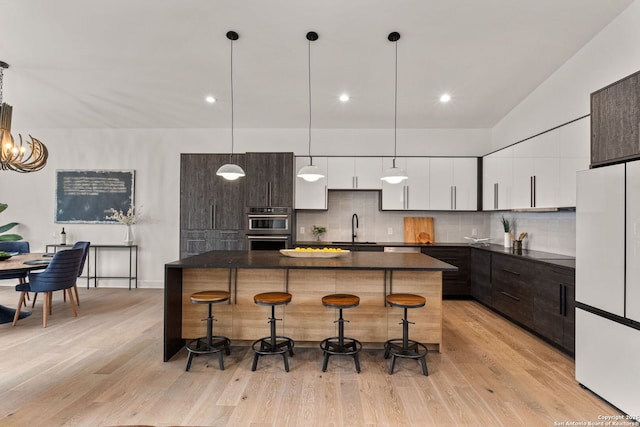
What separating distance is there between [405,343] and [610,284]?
5.12ft

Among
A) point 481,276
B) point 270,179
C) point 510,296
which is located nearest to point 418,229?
point 481,276

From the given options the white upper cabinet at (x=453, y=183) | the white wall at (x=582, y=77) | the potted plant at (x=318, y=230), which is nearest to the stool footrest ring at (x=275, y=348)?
the potted plant at (x=318, y=230)

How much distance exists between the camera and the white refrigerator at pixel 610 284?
2174mm

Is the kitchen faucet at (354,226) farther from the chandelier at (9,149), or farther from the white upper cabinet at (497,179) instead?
the chandelier at (9,149)

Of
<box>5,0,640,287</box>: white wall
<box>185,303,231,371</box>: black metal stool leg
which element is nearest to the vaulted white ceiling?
<box>5,0,640,287</box>: white wall

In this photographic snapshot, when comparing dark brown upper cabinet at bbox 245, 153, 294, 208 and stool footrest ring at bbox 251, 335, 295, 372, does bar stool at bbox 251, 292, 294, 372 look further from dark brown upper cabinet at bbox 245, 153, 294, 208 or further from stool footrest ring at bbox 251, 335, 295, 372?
dark brown upper cabinet at bbox 245, 153, 294, 208

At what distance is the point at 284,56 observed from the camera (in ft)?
13.0

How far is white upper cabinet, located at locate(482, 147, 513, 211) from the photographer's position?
4.77m

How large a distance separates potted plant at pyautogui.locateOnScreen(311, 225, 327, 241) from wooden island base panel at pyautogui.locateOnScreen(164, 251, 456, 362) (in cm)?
236

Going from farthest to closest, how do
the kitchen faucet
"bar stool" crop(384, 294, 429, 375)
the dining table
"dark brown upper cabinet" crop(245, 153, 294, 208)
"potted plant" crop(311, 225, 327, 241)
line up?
the kitchen faucet < "potted plant" crop(311, 225, 327, 241) < "dark brown upper cabinet" crop(245, 153, 294, 208) < the dining table < "bar stool" crop(384, 294, 429, 375)

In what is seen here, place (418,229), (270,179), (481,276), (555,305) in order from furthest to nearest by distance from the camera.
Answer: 1. (418,229)
2. (270,179)
3. (481,276)
4. (555,305)

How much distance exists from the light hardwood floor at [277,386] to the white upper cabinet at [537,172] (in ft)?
5.35

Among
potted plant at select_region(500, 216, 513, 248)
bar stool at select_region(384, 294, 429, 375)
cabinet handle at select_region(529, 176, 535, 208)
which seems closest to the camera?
bar stool at select_region(384, 294, 429, 375)

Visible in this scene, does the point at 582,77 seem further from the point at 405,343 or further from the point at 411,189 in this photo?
the point at 405,343
